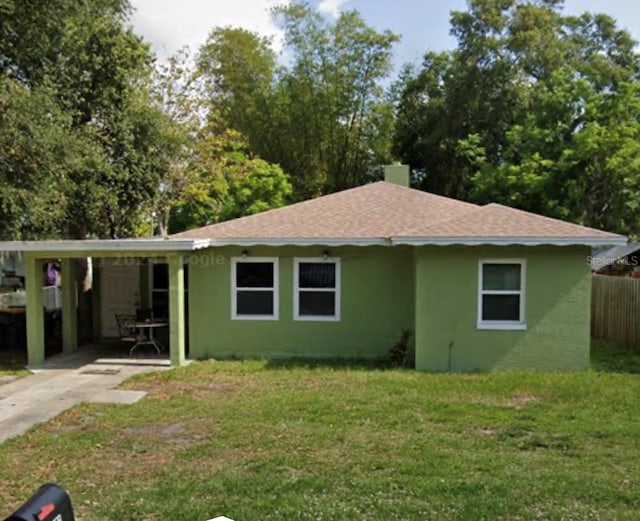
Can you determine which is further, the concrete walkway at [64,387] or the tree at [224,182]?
the tree at [224,182]

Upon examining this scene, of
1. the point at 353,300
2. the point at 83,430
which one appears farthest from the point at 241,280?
the point at 83,430

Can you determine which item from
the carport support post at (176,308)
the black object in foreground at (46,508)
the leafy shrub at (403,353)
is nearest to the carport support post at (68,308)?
the carport support post at (176,308)

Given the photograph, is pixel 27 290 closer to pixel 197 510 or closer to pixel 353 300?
pixel 353 300

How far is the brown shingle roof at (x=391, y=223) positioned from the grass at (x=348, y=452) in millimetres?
2639

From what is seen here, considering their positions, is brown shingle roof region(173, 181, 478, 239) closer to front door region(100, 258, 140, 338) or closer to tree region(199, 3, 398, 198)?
front door region(100, 258, 140, 338)

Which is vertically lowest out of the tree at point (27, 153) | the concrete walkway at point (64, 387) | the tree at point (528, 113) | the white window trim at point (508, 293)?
the concrete walkway at point (64, 387)

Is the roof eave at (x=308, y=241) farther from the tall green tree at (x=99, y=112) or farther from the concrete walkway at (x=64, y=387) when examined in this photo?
the tall green tree at (x=99, y=112)

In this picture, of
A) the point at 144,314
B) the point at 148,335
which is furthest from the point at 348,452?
the point at 144,314

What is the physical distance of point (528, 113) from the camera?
83.3ft

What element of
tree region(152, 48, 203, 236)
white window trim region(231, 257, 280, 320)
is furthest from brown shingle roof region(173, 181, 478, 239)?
tree region(152, 48, 203, 236)

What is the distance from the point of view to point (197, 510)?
→ 4.89 metres

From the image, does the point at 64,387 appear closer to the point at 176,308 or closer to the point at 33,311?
the point at 176,308

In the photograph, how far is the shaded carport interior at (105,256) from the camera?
37.3 ft

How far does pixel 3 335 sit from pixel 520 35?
2312 cm
